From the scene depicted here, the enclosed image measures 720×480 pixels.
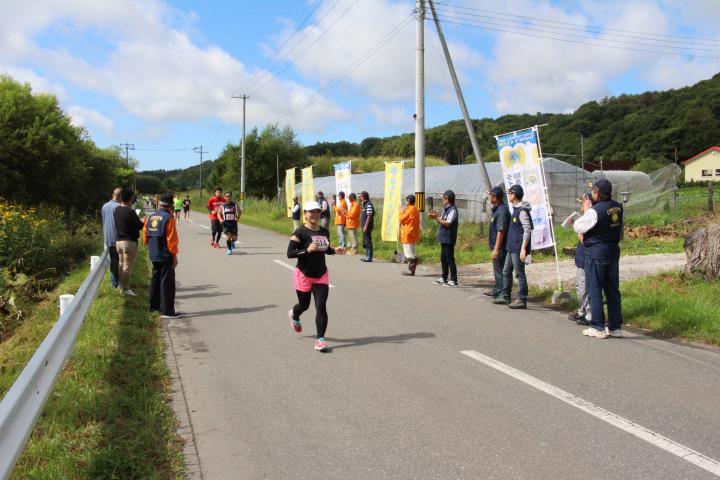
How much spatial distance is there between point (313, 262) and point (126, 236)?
4.71 m

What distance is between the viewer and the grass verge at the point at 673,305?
7.41m

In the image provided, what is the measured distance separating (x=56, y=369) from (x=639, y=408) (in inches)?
184

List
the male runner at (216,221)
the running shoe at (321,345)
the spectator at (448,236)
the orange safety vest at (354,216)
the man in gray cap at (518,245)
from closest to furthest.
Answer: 1. the running shoe at (321,345)
2. the man in gray cap at (518,245)
3. the spectator at (448,236)
4. the orange safety vest at (354,216)
5. the male runner at (216,221)

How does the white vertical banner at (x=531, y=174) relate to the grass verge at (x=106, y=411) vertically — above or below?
above

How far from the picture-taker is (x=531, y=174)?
37.4 ft

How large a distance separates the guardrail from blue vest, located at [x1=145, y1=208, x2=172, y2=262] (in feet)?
9.34

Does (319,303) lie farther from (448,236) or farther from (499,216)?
(448,236)

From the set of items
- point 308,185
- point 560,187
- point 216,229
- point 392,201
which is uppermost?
point 308,185

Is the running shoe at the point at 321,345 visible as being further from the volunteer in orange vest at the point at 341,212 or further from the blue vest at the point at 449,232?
the volunteer in orange vest at the point at 341,212

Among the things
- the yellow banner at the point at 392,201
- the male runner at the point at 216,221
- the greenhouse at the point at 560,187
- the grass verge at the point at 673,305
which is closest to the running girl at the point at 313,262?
the grass verge at the point at 673,305

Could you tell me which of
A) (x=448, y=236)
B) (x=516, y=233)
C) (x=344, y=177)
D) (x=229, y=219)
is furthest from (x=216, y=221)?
(x=516, y=233)

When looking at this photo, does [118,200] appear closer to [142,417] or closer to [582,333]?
[142,417]

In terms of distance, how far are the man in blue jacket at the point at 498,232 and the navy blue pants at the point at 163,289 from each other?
509 cm

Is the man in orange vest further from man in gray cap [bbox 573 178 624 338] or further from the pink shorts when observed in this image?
the pink shorts
